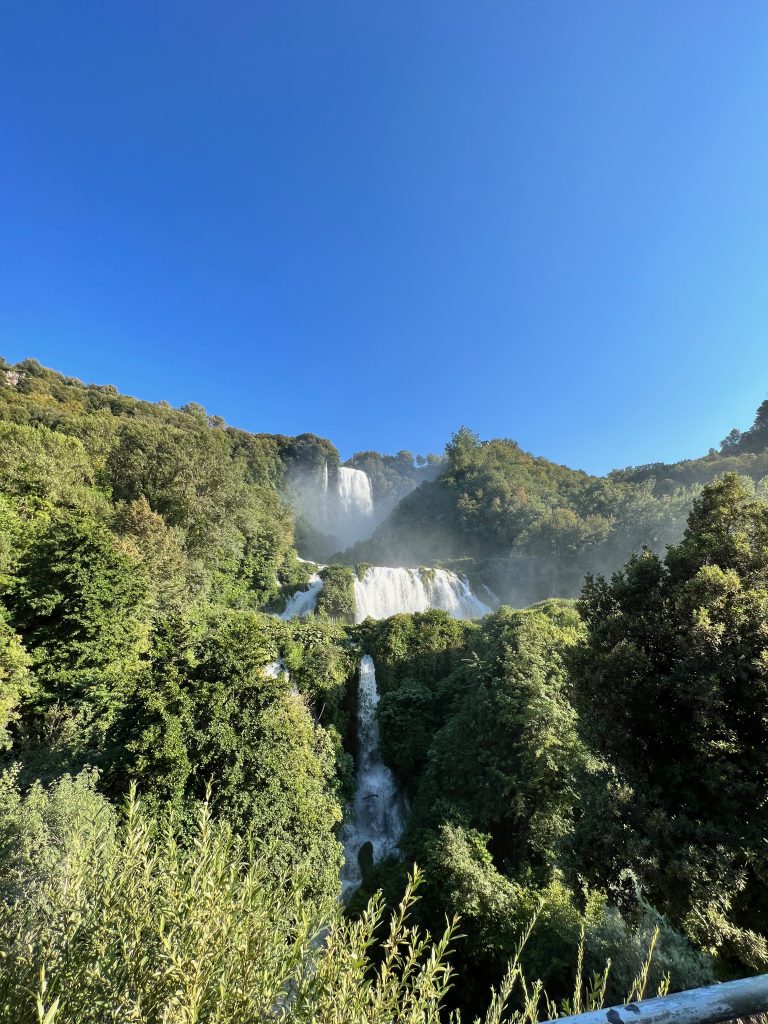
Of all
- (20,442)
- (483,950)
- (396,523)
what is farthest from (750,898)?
(396,523)

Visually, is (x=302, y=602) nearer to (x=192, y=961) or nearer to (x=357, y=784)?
Result: (x=357, y=784)

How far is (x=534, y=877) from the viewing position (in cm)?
1041

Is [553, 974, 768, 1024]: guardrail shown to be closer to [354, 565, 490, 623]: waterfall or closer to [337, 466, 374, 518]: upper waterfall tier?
[354, 565, 490, 623]: waterfall

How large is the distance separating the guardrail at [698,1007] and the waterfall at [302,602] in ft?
94.6

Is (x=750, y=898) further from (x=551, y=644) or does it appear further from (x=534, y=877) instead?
(x=551, y=644)

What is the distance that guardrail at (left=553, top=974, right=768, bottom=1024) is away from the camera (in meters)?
1.32

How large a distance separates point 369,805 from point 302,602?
644 inches

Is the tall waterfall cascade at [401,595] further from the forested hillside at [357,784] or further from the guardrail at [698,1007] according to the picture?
the guardrail at [698,1007]

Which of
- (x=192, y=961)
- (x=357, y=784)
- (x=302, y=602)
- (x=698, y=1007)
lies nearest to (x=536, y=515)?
(x=302, y=602)

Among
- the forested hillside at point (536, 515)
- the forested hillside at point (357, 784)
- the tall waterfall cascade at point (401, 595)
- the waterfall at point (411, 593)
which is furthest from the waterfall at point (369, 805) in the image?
the forested hillside at point (536, 515)

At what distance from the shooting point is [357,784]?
53.5 feet

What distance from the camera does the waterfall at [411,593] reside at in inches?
1235

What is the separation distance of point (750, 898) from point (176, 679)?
11406 millimetres

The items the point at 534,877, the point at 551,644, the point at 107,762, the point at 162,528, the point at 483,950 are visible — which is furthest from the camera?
the point at 162,528
